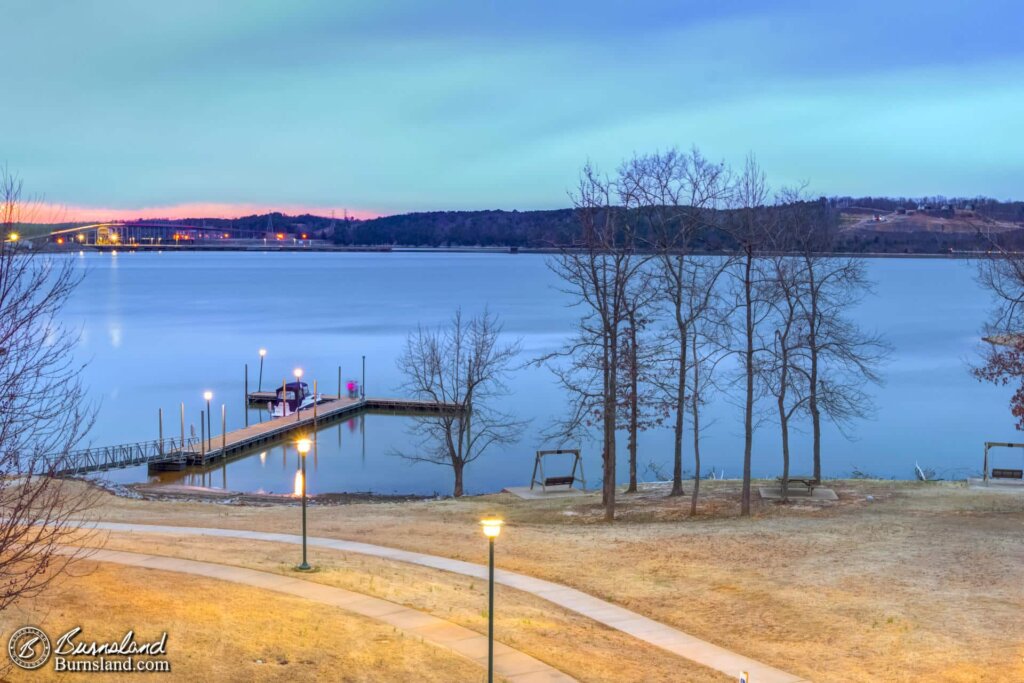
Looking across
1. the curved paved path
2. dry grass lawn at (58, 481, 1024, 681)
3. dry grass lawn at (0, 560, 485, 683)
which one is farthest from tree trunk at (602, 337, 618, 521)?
dry grass lawn at (0, 560, 485, 683)

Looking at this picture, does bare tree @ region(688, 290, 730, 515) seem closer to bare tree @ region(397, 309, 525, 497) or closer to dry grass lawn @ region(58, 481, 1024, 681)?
dry grass lawn @ region(58, 481, 1024, 681)

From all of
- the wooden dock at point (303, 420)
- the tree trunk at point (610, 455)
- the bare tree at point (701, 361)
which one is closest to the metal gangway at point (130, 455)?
the wooden dock at point (303, 420)

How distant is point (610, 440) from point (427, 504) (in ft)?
21.9

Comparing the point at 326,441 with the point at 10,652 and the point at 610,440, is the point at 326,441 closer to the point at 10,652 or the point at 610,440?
the point at 610,440

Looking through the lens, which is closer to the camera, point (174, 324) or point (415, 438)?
point (415, 438)

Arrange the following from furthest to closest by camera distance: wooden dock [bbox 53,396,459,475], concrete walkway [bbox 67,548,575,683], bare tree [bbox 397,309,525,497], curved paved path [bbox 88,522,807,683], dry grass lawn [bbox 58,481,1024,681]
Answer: wooden dock [bbox 53,396,459,475] < bare tree [bbox 397,309,525,497] < dry grass lawn [bbox 58,481,1024,681] < curved paved path [bbox 88,522,807,683] < concrete walkway [bbox 67,548,575,683]

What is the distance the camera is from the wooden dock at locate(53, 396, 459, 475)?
169 ft

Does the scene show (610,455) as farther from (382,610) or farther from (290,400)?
(290,400)

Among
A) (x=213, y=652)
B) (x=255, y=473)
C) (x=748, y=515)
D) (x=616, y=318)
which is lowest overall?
(x=255, y=473)

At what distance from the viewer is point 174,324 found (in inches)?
5546

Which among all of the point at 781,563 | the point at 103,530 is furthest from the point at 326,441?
the point at 781,563

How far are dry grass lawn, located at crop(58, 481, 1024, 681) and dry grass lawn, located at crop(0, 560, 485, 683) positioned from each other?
2015mm

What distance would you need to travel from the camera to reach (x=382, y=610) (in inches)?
643

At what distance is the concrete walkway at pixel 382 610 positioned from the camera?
557 inches
